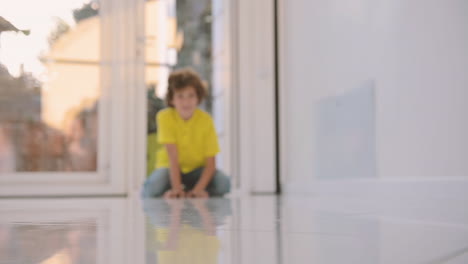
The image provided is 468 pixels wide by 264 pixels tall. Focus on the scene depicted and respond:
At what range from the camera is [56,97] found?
2918 millimetres

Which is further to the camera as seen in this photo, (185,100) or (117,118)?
(117,118)

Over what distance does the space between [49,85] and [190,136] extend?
0.83 m

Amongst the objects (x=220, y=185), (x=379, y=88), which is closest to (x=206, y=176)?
(x=220, y=185)

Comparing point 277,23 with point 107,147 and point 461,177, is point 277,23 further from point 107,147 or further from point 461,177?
point 461,177

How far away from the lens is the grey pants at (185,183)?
8.44 feet

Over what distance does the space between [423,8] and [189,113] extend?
1.37 metres

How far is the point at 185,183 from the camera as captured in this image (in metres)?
2.71

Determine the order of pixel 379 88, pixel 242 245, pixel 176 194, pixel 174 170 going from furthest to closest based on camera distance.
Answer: pixel 174 170 < pixel 176 194 < pixel 379 88 < pixel 242 245

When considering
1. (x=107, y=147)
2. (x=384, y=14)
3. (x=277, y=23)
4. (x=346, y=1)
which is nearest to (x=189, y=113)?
(x=107, y=147)

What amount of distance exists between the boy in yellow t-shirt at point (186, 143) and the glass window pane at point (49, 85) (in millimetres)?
483

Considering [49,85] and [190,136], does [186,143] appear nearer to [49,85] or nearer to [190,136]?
[190,136]

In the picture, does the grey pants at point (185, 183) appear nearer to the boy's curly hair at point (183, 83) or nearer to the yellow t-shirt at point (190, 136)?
the yellow t-shirt at point (190, 136)

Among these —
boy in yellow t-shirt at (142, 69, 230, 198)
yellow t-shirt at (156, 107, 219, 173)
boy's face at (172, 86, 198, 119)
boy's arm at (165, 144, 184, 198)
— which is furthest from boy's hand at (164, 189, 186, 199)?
boy's face at (172, 86, 198, 119)

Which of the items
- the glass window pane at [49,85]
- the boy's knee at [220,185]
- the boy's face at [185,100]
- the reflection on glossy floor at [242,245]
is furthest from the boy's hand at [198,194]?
the reflection on glossy floor at [242,245]
